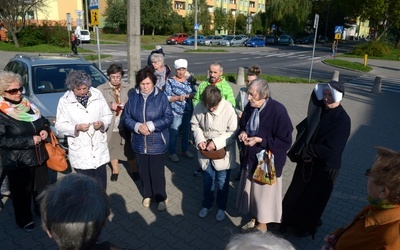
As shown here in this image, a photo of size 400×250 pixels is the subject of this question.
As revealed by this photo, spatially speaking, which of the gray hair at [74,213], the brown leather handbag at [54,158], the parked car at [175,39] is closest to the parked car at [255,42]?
the parked car at [175,39]

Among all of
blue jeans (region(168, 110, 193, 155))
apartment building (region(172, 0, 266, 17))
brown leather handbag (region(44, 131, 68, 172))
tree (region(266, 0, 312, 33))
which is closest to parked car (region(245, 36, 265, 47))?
tree (region(266, 0, 312, 33))

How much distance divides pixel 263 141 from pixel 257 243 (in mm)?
2250

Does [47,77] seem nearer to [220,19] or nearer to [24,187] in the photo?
[24,187]

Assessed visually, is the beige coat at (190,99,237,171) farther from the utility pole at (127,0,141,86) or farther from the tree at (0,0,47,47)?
the tree at (0,0,47,47)

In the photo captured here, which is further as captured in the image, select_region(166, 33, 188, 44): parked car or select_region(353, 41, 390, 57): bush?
select_region(166, 33, 188, 44): parked car

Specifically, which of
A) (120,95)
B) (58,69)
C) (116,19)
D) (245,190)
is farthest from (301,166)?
(116,19)

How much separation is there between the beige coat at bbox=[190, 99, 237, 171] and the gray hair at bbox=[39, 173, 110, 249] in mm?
2267

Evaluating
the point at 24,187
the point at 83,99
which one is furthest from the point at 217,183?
the point at 24,187

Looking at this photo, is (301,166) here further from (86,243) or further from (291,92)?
(291,92)

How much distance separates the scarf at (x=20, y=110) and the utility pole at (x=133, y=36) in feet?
11.5

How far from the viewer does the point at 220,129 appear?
3885mm

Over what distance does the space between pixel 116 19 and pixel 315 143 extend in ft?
182

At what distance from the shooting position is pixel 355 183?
18.2 feet

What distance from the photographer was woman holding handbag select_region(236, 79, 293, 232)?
3.42 meters
